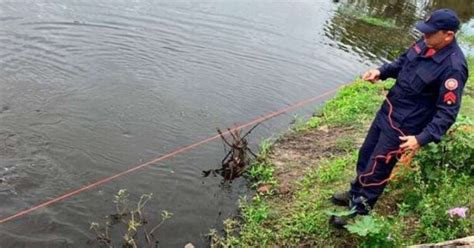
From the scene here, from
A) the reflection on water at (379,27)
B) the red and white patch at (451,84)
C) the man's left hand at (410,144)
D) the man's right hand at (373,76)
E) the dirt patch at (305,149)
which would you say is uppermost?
the red and white patch at (451,84)

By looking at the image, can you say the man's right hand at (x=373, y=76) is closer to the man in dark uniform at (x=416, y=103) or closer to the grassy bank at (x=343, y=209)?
the man in dark uniform at (x=416, y=103)

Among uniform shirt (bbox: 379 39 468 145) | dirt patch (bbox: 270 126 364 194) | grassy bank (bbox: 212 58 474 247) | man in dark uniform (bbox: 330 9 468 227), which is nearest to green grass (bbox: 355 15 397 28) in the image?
dirt patch (bbox: 270 126 364 194)

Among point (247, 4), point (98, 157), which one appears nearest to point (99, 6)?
point (247, 4)

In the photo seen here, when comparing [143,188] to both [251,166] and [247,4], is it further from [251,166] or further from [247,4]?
[247,4]

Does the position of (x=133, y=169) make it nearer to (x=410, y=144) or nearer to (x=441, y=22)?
(x=410, y=144)

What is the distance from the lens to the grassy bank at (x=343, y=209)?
192 inches

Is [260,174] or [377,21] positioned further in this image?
[377,21]

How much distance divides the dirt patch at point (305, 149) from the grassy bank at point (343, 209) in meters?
0.01

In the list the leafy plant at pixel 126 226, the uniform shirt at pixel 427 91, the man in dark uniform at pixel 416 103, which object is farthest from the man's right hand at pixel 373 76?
the leafy plant at pixel 126 226

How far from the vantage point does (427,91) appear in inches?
178

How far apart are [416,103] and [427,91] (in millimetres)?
157

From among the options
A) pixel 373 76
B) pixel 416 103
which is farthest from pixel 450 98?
pixel 373 76

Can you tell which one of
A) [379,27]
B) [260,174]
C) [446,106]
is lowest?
[260,174]

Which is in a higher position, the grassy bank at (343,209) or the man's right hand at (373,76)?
the man's right hand at (373,76)
